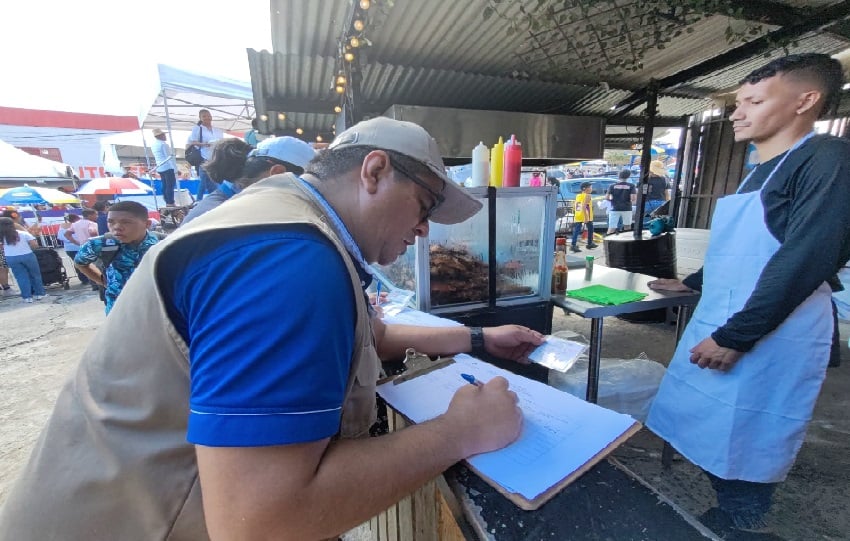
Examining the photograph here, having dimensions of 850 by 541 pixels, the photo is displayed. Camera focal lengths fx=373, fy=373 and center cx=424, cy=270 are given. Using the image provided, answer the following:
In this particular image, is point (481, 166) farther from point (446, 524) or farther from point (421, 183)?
point (446, 524)

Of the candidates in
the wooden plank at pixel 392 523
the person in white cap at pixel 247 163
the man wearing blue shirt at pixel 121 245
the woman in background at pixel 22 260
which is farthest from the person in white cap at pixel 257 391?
the woman in background at pixel 22 260

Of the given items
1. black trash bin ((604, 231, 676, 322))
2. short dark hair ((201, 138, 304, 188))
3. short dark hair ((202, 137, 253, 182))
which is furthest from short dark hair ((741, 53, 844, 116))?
short dark hair ((202, 137, 253, 182))

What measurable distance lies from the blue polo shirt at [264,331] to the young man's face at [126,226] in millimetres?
3631

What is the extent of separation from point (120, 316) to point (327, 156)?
21.3 inches

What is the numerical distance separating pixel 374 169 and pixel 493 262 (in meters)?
1.48

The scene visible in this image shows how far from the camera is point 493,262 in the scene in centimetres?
222

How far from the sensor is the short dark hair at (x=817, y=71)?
59.5 inches

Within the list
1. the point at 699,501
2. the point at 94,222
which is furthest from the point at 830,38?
the point at 94,222

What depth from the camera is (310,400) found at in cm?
54

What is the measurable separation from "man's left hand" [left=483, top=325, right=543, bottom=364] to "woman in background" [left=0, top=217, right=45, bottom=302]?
1037cm

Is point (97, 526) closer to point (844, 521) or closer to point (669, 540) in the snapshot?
point (669, 540)

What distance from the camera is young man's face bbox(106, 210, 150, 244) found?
337 cm

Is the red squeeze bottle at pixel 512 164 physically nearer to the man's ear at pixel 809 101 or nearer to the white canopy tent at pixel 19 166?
the man's ear at pixel 809 101

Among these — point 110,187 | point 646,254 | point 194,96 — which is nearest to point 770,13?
point 646,254
